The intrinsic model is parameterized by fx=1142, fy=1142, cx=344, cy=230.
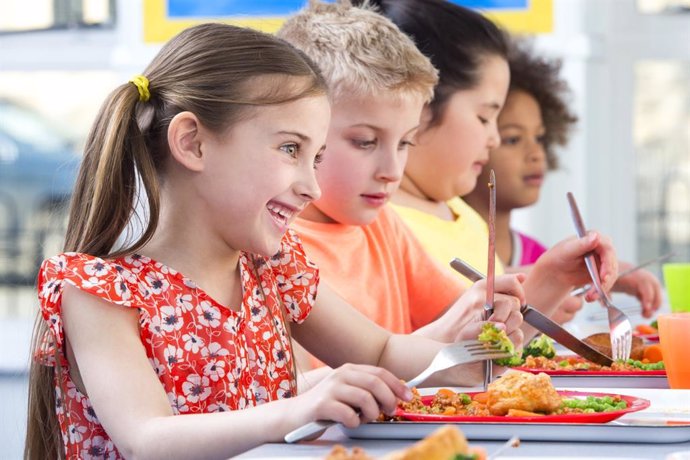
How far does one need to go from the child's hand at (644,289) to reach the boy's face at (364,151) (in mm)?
797

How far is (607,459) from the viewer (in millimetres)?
809

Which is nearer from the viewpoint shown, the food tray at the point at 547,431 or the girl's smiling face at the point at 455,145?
the food tray at the point at 547,431

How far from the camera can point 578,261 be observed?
66.5 inches

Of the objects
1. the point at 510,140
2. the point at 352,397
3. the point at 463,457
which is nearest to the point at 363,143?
the point at 352,397

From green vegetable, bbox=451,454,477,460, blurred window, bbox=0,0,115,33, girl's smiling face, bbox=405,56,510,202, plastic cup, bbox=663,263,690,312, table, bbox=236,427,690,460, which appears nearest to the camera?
green vegetable, bbox=451,454,477,460

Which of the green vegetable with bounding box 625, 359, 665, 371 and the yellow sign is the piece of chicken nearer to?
the green vegetable with bounding box 625, 359, 665, 371

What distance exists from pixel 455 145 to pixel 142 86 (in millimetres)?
992

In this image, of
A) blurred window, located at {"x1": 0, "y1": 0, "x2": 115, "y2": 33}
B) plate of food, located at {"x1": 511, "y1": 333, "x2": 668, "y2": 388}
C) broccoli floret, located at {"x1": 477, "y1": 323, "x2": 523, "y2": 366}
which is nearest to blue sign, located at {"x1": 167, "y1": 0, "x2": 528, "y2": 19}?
blurred window, located at {"x1": 0, "y1": 0, "x2": 115, "y2": 33}

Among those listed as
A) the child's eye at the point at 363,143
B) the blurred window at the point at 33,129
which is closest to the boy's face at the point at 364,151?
the child's eye at the point at 363,143

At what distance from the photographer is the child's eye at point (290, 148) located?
4.00ft

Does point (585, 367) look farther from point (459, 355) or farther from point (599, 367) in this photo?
point (459, 355)

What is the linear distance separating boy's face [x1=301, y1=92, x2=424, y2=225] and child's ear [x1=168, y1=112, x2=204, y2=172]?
38 centimetres

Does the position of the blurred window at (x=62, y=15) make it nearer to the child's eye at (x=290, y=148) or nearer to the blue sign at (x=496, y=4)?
the blue sign at (x=496, y=4)

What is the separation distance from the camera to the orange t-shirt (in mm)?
1678
